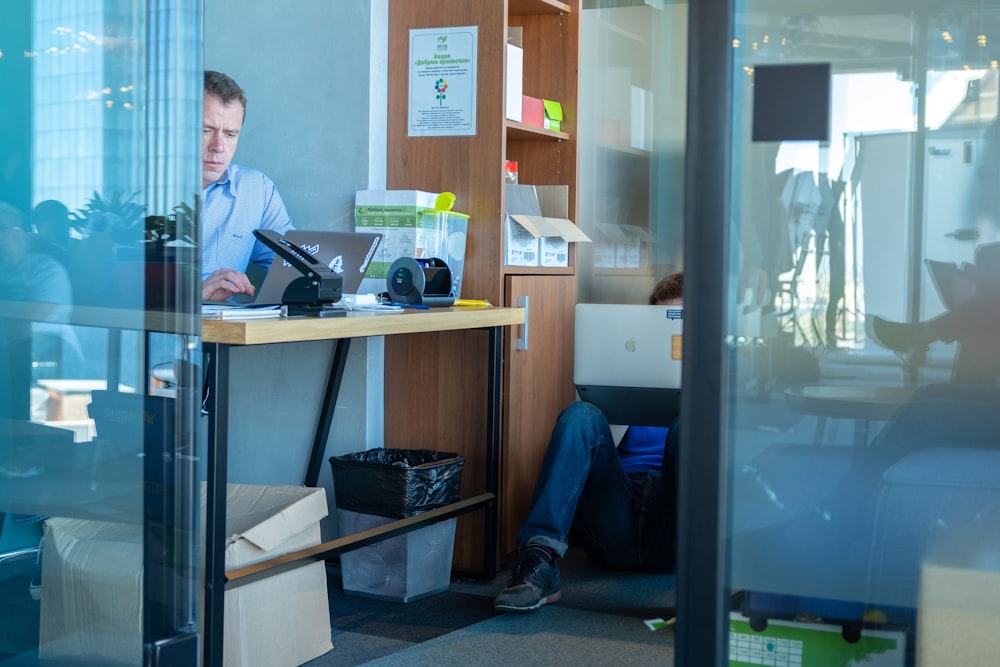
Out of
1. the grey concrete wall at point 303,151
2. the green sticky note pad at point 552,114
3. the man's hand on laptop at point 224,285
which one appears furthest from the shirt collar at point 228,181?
the green sticky note pad at point 552,114

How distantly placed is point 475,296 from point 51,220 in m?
2.10

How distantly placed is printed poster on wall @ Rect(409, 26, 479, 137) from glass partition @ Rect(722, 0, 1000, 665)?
7.36 feet

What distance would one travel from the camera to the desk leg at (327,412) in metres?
3.36

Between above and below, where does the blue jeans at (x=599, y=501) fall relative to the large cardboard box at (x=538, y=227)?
below

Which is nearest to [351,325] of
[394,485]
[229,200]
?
[394,485]

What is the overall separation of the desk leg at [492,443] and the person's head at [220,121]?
2.97 ft

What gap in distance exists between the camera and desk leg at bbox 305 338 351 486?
3.36 meters

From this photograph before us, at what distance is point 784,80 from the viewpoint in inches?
48.5

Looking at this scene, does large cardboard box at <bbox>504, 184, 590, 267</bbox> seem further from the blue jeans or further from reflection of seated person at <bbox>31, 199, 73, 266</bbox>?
reflection of seated person at <bbox>31, 199, 73, 266</bbox>

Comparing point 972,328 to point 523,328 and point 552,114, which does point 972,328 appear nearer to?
point 523,328

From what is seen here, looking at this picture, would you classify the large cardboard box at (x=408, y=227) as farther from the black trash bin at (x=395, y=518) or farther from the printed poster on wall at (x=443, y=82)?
the black trash bin at (x=395, y=518)

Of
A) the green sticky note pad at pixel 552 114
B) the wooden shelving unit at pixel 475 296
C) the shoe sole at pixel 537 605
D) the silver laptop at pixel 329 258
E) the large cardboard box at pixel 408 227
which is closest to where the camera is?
the silver laptop at pixel 329 258

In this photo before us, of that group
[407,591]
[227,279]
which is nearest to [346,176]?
[227,279]

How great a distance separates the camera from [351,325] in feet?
8.44
